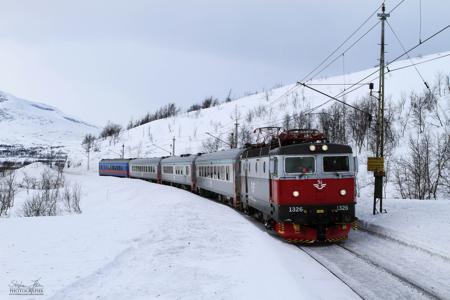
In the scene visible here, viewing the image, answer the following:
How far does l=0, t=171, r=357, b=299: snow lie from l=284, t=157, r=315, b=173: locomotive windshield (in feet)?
7.48

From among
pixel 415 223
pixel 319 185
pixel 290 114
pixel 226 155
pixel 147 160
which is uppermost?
pixel 290 114

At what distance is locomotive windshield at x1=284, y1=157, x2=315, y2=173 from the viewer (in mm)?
13836

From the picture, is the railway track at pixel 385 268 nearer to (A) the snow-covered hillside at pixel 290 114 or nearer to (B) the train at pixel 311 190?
(B) the train at pixel 311 190

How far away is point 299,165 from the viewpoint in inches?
548

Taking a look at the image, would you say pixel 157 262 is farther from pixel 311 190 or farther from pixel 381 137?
pixel 381 137

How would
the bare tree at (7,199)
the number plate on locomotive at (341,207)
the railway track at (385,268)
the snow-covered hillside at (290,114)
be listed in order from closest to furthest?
the railway track at (385,268) → the number plate on locomotive at (341,207) → the bare tree at (7,199) → the snow-covered hillside at (290,114)

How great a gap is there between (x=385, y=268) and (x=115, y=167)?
2705 inches

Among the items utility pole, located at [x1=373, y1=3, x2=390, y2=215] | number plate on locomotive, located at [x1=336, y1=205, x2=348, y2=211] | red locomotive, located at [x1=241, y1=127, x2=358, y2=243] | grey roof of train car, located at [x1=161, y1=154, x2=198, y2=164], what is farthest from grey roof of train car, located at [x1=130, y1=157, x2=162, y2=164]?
number plate on locomotive, located at [x1=336, y1=205, x2=348, y2=211]

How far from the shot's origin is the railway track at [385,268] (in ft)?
28.6

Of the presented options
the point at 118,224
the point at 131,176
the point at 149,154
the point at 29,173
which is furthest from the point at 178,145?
the point at 118,224

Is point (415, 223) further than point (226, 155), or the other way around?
point (226, 155)

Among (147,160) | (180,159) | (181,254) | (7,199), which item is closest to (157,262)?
(181,254)

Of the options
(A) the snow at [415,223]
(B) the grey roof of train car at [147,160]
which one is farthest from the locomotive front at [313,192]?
(B) the grey roof of train car at [147,160]

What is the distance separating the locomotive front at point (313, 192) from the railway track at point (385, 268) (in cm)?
54
